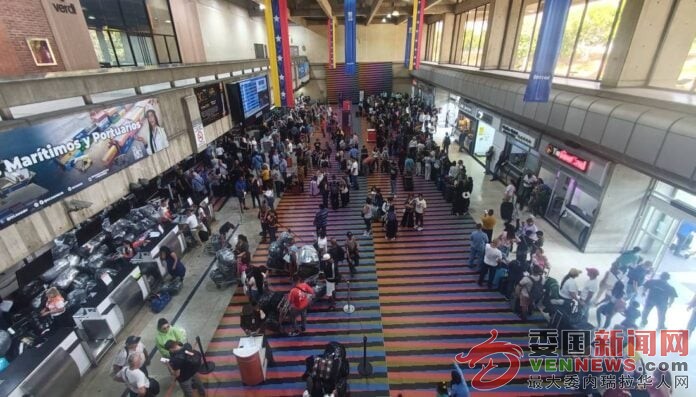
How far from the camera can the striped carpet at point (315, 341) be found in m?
5.75

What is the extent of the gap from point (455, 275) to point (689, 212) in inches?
212

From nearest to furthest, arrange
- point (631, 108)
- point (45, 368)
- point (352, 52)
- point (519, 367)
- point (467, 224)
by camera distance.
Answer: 1. point (45, 368)
2. point (519, 367)
3. point (631, 108)
4. point (467, 224)
5. point (352, 52)

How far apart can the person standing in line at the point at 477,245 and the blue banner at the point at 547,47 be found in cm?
354

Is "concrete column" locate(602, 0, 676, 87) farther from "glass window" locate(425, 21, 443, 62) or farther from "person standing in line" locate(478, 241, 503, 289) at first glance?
"glass window" locate(425, 21, 443, 62)

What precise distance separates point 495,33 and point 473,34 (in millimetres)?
5828

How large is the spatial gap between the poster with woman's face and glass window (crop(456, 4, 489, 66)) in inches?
711

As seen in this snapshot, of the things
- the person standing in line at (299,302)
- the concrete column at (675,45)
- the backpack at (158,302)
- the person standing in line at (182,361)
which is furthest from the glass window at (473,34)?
the person standing in line at (182,361)

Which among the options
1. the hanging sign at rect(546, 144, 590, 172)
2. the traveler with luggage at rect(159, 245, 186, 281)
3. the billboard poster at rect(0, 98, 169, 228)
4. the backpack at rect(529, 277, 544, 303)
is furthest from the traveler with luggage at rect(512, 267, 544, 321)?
Result: the billboard poster at rect(0, 98, 169, 228)

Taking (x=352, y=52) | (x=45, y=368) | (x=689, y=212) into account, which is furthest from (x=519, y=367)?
(x=352, y=52)

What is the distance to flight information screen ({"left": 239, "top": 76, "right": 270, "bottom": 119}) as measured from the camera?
48.2 ft

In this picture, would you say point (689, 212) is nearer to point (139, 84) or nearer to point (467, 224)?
point (467, 224)

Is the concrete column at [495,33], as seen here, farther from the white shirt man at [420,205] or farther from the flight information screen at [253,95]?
the flight information screen at [253,95]

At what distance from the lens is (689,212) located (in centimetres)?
716

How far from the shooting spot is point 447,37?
938 inches
